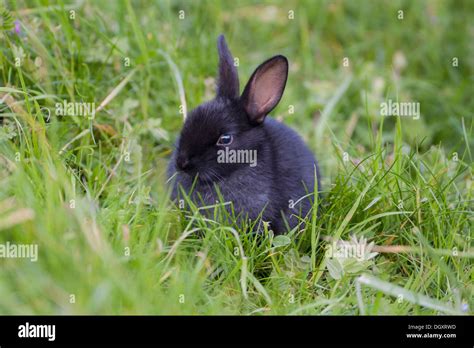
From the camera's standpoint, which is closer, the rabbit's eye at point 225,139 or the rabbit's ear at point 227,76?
the rabbit's eye at point 225,139

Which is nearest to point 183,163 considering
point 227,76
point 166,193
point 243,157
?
point 166,193

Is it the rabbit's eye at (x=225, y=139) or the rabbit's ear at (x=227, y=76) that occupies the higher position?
the rabbit's ear at (x=227, y=76)

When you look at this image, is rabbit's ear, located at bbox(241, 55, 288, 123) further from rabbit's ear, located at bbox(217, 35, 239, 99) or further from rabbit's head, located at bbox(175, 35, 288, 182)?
rabbit's ear, located at bbox(217, 35, 239, 99)

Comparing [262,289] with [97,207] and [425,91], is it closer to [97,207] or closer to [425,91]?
[97,207]

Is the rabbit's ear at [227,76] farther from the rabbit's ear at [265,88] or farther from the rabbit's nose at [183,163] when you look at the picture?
the rabbit's nose at [183,163]

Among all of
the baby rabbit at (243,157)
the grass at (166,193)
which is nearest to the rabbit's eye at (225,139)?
the baby rabbit at (243,157)

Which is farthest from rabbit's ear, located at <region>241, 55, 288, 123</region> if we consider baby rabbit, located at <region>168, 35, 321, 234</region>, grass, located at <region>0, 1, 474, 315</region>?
grass, located at <region>0, 1, 474, 315</region>
